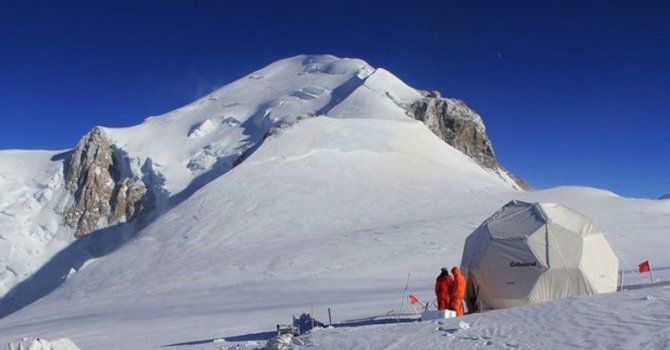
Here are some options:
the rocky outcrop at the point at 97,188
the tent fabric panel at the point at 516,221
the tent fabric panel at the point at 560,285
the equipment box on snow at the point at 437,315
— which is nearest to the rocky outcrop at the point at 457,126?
the rocky outcrop at the point at 97,188

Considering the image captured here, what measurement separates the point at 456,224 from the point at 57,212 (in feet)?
159

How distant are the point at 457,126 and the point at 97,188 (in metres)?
45.4

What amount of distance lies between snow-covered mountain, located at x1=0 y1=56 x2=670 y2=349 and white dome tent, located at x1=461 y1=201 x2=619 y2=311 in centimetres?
355

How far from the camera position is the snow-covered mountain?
77.8 ft

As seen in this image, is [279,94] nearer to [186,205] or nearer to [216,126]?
[216,126]

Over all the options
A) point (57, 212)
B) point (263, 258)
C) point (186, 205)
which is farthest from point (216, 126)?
point (263, 258)

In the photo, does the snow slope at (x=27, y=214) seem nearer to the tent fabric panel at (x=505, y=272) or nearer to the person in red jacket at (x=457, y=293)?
the tent fabric panel at (x=505, y=272)

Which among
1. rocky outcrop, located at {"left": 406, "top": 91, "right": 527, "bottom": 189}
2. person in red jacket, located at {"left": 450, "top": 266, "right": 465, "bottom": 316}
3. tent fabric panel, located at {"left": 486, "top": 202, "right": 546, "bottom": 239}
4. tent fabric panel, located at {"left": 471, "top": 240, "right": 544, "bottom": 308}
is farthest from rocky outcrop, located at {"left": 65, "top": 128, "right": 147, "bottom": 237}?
person in red jacket, located at {"left": 450, "top": 266, "right": 465, "bottom": 316}

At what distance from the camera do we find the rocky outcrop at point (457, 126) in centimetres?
7912

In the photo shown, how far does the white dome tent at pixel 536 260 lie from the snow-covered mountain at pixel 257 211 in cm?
355

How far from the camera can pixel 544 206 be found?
1647 cm

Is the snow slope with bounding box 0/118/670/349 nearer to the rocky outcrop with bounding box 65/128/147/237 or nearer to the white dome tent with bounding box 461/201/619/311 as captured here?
the white dome tent with bounding box 461/201/619/311

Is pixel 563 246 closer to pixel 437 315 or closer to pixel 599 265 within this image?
pixel 599 265

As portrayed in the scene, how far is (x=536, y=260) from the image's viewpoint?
1529cm
